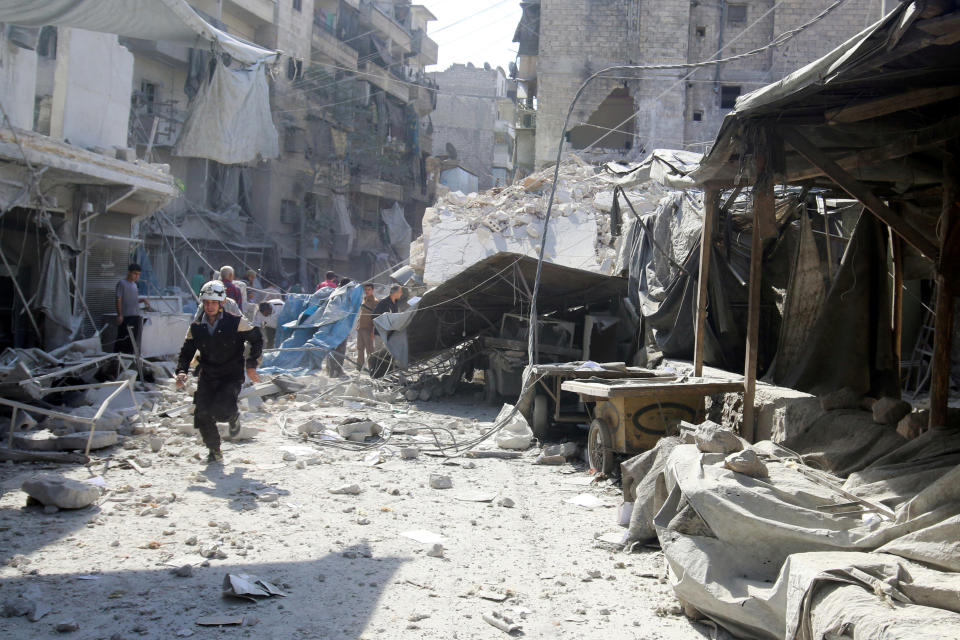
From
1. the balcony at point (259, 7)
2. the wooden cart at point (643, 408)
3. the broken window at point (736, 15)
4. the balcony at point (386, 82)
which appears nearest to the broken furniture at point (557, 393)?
the wooden cart at point (643, 408)

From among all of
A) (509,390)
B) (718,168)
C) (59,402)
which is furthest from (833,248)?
(59,402)

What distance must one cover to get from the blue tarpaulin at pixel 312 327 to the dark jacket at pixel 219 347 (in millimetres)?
5808

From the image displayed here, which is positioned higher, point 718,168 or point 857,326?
point 718,168

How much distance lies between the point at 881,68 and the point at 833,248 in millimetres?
4168

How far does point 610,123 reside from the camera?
31.2 meters

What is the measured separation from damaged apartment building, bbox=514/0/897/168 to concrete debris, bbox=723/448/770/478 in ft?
79.2

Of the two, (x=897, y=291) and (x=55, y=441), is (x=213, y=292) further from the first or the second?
(x=897, y=291)

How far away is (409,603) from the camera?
4.20m

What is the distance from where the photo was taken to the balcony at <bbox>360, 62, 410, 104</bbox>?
34.9 metres

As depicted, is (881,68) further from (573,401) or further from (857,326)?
(573,401)

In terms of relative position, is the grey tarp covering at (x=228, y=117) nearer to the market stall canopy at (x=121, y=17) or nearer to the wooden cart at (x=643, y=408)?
the market stall canopy at (x=121, y=17)

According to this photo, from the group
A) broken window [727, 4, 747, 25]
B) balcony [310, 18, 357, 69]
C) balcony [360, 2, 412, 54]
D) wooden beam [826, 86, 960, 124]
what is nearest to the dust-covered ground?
wooden beam [826, 86, 960, 124]

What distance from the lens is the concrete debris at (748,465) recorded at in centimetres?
425

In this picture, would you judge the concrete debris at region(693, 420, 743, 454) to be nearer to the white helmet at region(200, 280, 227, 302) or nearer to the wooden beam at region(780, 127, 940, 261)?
the wooden beam at region(780, 127, 940, 261)
